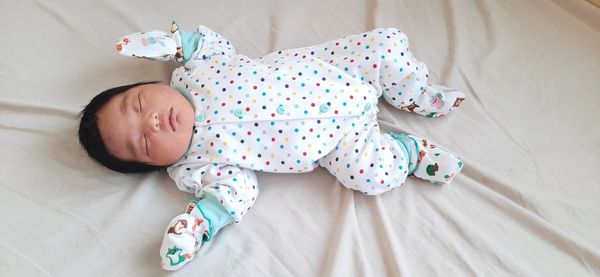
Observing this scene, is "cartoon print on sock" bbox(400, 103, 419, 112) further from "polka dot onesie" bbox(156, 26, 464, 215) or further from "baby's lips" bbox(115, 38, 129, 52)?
"baby's lips" bbox(115, 38, 129, 52)

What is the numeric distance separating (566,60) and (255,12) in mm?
848

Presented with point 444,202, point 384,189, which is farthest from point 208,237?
point 444,202

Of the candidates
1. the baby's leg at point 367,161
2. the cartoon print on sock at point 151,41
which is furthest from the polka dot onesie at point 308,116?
the cartoon print on sock at point 151,41

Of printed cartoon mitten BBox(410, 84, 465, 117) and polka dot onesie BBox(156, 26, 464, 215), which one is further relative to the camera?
printed cartoon mitten BBox(410, 84, 465, 117)

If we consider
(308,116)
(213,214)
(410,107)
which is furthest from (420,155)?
(213,214)

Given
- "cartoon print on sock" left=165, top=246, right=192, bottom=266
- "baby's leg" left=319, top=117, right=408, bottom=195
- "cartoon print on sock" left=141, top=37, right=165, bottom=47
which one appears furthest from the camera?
"cartoon print on sock" left=141, top=37, right=165, bottom=47

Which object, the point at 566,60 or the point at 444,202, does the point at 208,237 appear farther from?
the point at 566,60

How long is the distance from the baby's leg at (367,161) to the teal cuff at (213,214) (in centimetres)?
25

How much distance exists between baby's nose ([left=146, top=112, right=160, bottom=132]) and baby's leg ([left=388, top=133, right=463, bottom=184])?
532 mm

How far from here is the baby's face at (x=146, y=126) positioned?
0.96 m

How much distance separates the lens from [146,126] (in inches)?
37.9

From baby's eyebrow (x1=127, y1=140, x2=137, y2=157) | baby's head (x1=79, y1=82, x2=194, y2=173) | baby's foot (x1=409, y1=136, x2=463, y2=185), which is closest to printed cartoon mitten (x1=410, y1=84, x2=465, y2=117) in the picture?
baby's foot (x1=409, y1=136, x2=463, y2=185)

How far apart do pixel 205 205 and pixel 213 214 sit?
27 mm

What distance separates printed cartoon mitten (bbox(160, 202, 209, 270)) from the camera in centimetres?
87
